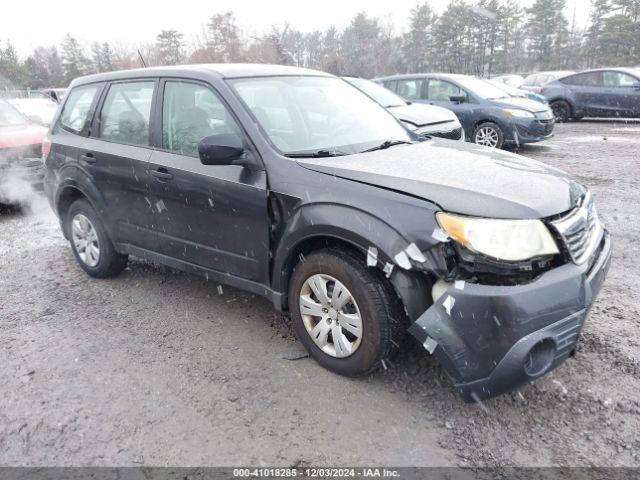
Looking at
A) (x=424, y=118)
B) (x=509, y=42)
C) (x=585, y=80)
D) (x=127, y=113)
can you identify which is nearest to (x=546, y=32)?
(x=509, y=42)

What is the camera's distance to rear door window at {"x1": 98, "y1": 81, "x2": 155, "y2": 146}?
3787mm

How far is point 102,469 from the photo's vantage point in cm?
236

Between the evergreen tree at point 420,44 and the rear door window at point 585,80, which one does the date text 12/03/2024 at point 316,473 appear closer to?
the rear door window at point 585,80

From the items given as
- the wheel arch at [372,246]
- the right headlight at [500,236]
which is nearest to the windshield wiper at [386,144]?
the wheel arch at [372,246]

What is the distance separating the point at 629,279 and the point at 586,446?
2151 mm

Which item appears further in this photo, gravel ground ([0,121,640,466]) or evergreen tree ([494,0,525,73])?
evergreen tree ([494,0,525,73])

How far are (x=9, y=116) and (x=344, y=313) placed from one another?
7.83m

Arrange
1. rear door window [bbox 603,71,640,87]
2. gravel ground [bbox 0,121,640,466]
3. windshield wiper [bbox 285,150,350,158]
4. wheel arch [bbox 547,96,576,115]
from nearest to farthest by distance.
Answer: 1. gravel ground [bbox 0,121,640,466]
2. windshield wiper [bbox 285,150,350,158]
3. rear door window [bbox 603,71,640,87]
4. wheel arch [bbox 547,96,576,115]

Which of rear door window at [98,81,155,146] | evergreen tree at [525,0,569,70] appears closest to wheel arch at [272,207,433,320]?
rear door window at [98,81,155,146]

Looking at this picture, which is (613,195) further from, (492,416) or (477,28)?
(477,28)

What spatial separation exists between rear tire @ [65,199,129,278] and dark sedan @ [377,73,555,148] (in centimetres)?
751

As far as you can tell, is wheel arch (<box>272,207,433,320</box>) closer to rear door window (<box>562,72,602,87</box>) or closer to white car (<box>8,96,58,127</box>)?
white car (<box>8,96,58,127</box>)

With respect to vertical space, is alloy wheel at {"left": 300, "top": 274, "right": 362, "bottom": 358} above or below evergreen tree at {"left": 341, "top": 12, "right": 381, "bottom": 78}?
below

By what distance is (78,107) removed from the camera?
4.47 metres
